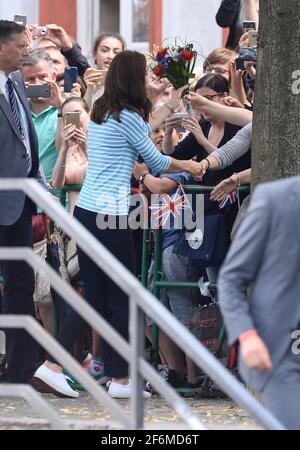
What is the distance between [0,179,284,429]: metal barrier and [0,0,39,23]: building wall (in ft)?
39.8

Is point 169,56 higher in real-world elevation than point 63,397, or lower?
higher

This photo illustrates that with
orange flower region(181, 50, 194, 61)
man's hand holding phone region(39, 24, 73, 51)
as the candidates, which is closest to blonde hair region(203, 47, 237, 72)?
orange flower region(181, 50, 194, 61)

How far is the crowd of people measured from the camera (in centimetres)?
840

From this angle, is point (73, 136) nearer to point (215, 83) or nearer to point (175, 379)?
point (215, 83)

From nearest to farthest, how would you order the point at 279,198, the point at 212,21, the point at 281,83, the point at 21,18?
the point at 279,198 < the point at 281,83 < the point at 21,18 < the point at 212,21

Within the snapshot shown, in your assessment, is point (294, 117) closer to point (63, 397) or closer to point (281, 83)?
point (281, 83)

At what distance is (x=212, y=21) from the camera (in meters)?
16.3

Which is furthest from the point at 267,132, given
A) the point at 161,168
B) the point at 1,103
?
the point at 1,103

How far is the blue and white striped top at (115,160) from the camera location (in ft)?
27.6

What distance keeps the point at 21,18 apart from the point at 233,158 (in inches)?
72.8

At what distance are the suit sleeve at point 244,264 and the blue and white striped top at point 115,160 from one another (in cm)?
317

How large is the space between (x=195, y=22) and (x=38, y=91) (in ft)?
23.5

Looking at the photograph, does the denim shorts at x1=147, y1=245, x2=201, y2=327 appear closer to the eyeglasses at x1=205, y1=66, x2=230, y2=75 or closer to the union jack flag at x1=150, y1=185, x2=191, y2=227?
the union jack flag at x1=150, y1=185, x2=191, y2=227

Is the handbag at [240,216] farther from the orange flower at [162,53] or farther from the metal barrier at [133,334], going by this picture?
the metal barrier at [133,334]
